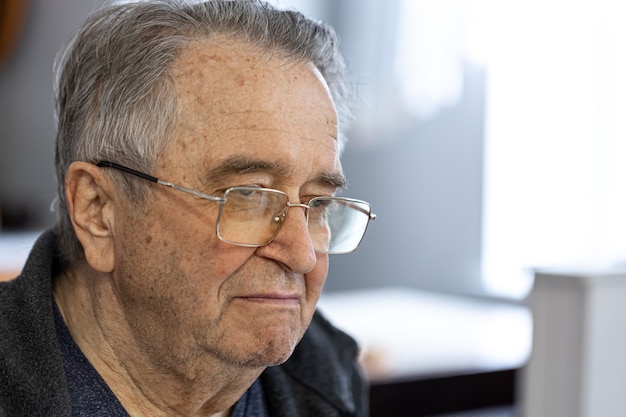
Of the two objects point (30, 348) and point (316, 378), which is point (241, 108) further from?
point (316, 378)

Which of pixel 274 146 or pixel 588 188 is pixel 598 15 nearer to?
pixel 588 188

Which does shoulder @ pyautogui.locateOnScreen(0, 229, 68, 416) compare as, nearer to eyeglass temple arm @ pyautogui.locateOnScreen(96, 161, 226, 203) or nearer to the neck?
the neck

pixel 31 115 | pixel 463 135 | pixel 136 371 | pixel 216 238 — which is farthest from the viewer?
pixel 463 135

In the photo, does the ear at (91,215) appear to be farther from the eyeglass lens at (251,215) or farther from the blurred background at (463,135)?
the blurred background at (463,135)

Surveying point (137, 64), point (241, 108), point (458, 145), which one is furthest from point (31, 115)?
point (241, 108)

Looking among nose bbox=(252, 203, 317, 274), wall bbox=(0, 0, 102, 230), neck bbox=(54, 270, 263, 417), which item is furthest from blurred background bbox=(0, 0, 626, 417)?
nose bbox=(252, 203, 317, 274)

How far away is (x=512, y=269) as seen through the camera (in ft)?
15.9

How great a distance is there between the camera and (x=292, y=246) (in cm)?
121

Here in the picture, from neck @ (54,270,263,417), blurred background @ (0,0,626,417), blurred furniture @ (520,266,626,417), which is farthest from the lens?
blurred background @ (0,0,626,417)

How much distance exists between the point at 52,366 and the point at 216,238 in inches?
11.7

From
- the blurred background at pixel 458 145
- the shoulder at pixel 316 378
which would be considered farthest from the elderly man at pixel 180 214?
the blurred background at pixel 458 145

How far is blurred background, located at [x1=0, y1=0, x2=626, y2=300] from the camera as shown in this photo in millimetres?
4379

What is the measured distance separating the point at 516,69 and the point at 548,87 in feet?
0.84

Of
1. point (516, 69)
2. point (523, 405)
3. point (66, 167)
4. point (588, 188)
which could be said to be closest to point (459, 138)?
point (516, 69)
